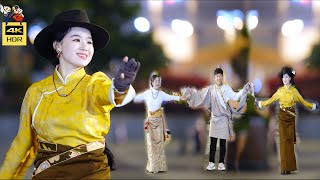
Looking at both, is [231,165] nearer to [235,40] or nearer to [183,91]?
[183,91]

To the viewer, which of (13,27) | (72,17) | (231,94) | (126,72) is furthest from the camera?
(13,27)

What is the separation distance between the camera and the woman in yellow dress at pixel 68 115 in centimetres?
217

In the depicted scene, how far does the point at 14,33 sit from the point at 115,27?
61cm

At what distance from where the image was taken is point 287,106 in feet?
9.49

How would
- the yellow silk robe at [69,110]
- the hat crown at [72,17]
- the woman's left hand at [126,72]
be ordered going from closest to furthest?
the woman's left hand at [126,72] < the yellow silk robe at [69,110] < the hat crown at [72,17]

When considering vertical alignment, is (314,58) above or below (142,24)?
below

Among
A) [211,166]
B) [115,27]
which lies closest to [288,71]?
[211,166]

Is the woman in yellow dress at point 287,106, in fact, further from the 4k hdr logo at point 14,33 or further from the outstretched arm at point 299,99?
the 4k hdr logo at point 14,33

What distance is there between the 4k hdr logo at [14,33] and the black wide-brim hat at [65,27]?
0.55m

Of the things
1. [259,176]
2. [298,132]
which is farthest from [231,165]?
[298,132]

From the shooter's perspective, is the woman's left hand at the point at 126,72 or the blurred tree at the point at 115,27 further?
the blurred tree at the point at 115,27

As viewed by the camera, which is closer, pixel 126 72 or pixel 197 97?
pixel 126 72

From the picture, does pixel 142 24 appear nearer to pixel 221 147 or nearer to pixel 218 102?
pixel 218 102

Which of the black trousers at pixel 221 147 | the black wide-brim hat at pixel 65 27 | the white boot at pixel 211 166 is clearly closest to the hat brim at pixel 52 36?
the black wide-brim hat at pixel 65 27
